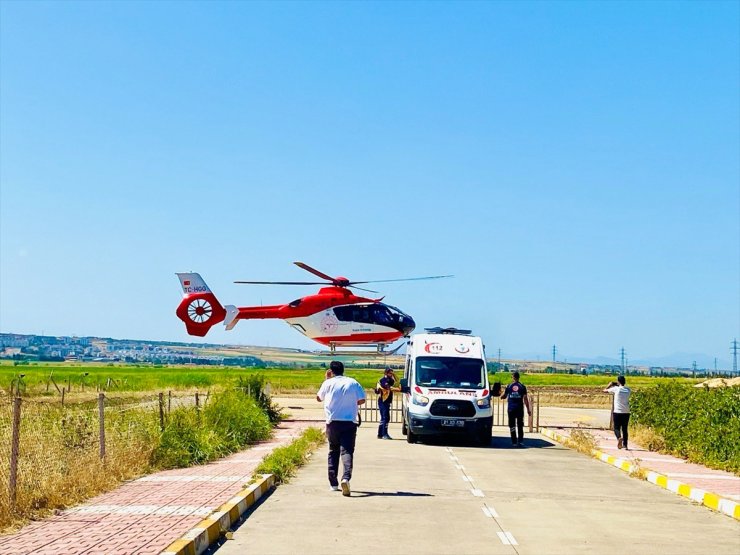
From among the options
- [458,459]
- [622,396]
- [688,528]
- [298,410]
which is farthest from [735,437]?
[298,410]

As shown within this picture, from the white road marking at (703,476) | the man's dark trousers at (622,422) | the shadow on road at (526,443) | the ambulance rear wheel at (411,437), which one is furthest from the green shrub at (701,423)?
the ambulance rear wheel at (411,437)

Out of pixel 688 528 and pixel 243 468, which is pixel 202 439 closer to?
pixel 243 468

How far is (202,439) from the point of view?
18438 mm

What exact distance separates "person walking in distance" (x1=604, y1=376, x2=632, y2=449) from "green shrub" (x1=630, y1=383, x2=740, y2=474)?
3.59 ft

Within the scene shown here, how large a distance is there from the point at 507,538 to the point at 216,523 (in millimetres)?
3131

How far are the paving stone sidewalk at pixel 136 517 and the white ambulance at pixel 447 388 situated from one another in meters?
8.63

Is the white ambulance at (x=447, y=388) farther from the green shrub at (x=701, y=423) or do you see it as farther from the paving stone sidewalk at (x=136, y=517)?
the paving stone sidewalk at (x=136, y=517)

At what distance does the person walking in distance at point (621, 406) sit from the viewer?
22.2 metres

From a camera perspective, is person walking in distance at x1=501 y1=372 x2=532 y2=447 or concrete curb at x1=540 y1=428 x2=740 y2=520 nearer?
concrete curb at x1=540 y1=428 x2=740 y2=520

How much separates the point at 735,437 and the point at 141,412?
1185cm

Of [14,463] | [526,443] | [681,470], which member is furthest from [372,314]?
[14,463]

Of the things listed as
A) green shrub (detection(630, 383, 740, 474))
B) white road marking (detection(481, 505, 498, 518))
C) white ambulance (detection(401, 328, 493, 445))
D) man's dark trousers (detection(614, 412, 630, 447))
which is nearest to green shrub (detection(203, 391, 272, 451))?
white ambulance (detection(401, 328, 493, 445))

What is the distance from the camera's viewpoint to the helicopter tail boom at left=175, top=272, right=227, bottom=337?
49.2 meters

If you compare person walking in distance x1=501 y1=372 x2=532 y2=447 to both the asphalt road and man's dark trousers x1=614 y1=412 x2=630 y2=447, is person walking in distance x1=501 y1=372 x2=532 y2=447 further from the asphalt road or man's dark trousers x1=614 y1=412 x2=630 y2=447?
the asphalt road
